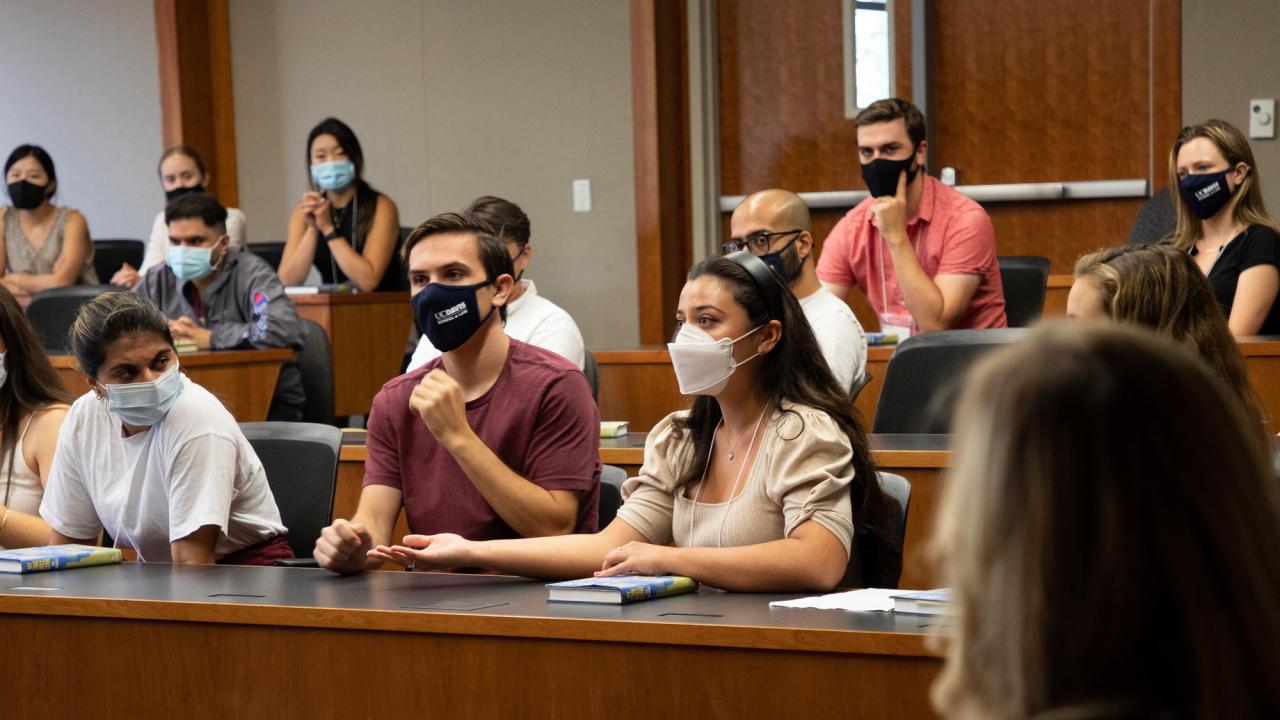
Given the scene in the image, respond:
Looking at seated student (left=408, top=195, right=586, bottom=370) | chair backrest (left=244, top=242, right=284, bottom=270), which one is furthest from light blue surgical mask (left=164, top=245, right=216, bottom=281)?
chair backrest (left=244, top=242, right=284, bottom=270)

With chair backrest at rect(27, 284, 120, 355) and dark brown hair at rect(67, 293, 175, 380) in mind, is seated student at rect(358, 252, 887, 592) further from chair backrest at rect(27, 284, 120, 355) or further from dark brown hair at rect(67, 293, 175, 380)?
chair backrest at rect(27, 284, 120, 355)

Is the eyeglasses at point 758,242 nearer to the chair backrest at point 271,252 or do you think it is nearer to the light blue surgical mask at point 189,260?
the light blue surgical mask at point 189,260

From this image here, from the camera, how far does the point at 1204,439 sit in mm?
719

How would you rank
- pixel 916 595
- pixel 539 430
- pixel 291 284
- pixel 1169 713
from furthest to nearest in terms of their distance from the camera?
pixel 291 284
pixel 539 430
pixel 916 595
pixel 1169 713

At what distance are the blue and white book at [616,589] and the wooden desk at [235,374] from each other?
266 cm

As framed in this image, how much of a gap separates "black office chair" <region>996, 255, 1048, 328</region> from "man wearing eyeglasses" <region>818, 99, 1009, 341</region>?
0.41ft

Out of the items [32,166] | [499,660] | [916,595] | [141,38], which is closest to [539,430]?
[499,660]

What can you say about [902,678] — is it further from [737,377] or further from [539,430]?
[539,430]

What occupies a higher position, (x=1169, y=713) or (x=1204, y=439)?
(x=1204, y=439)

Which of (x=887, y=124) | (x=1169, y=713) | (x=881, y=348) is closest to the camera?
(x=1169, y=713)

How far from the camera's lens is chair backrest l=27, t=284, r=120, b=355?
204 inches

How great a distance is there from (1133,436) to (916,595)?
1.14 metres

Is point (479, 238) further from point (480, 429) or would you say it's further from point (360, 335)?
point (360, 335)

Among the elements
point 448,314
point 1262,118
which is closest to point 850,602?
point 448,314
